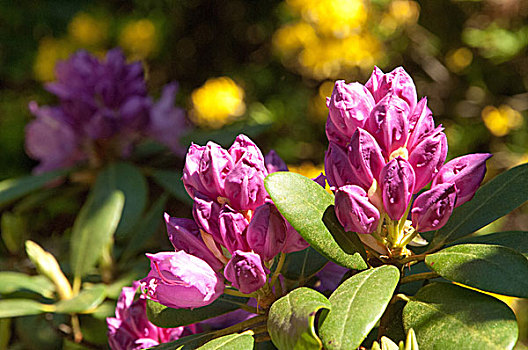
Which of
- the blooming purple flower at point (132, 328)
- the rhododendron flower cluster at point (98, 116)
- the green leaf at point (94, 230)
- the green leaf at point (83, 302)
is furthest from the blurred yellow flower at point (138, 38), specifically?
the blooming purple flower at point (132, 328)

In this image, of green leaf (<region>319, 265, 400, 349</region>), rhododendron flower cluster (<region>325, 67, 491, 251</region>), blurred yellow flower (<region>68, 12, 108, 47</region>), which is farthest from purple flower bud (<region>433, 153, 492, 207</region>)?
blurred yellow flower (<region>68, 12, 108, 47</region>)

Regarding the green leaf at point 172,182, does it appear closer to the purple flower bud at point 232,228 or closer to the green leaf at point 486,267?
the purple flower bud at point 232,228

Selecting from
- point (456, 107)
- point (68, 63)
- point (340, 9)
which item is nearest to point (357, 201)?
point (68, 63)

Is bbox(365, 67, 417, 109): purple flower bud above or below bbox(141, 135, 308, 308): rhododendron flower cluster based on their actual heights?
above

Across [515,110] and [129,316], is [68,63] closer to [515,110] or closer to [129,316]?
[129,316]

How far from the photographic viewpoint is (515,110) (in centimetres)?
257

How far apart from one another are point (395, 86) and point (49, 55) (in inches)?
86.6

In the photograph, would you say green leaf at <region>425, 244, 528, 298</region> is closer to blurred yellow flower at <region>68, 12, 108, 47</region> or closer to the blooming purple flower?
the blooming purple flower

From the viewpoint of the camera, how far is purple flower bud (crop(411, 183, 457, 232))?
0.53 metres

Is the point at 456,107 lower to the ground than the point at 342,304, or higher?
lower

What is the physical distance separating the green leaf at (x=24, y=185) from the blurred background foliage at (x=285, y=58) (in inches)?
31.6

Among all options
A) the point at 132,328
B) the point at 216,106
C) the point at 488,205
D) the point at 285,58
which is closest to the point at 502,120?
the point at 285,58

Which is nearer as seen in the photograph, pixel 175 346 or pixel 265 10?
pixel 175 346

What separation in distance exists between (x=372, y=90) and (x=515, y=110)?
2.27 m
